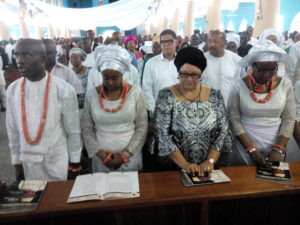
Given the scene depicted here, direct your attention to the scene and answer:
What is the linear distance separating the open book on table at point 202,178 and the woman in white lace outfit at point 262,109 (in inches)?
17.0

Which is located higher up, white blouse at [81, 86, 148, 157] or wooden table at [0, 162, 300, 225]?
white blouse at [81, 86, 148, 157]

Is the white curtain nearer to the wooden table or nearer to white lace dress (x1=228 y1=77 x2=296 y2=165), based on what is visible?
white lace dress (x1=228 y1=77 x2=296 y2=165)

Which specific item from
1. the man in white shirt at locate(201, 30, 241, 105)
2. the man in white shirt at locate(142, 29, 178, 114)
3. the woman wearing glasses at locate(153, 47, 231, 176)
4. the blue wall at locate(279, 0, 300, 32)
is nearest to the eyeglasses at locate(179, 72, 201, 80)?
the woman wearing glasses at locate(153, 47, 231, 176)

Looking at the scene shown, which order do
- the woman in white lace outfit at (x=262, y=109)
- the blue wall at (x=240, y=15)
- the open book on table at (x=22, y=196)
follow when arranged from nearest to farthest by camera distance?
the open book on table at (x=22, y=196) < the woman in white lace outfit at (x=262, y=109) < the blue wall at (x=240, y=15)

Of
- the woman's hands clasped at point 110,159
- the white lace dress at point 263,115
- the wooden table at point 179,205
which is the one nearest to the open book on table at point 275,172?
the wooden table at point 179,205

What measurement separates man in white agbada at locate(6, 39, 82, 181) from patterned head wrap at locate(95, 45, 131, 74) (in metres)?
0.34

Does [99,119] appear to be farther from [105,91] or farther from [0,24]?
[0,24]

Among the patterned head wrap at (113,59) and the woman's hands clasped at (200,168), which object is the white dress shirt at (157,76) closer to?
the patterned head wrap at (113,59)

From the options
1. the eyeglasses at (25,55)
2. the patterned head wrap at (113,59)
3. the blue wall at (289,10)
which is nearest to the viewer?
the eyeglasses at (25,55)

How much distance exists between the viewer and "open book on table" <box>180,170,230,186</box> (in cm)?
172

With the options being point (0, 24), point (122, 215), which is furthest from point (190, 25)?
point (122, 215)

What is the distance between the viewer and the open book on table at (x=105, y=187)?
61.5 inches

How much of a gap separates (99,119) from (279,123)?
157 centimetres

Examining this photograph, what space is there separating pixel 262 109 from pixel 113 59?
1.32 metres
